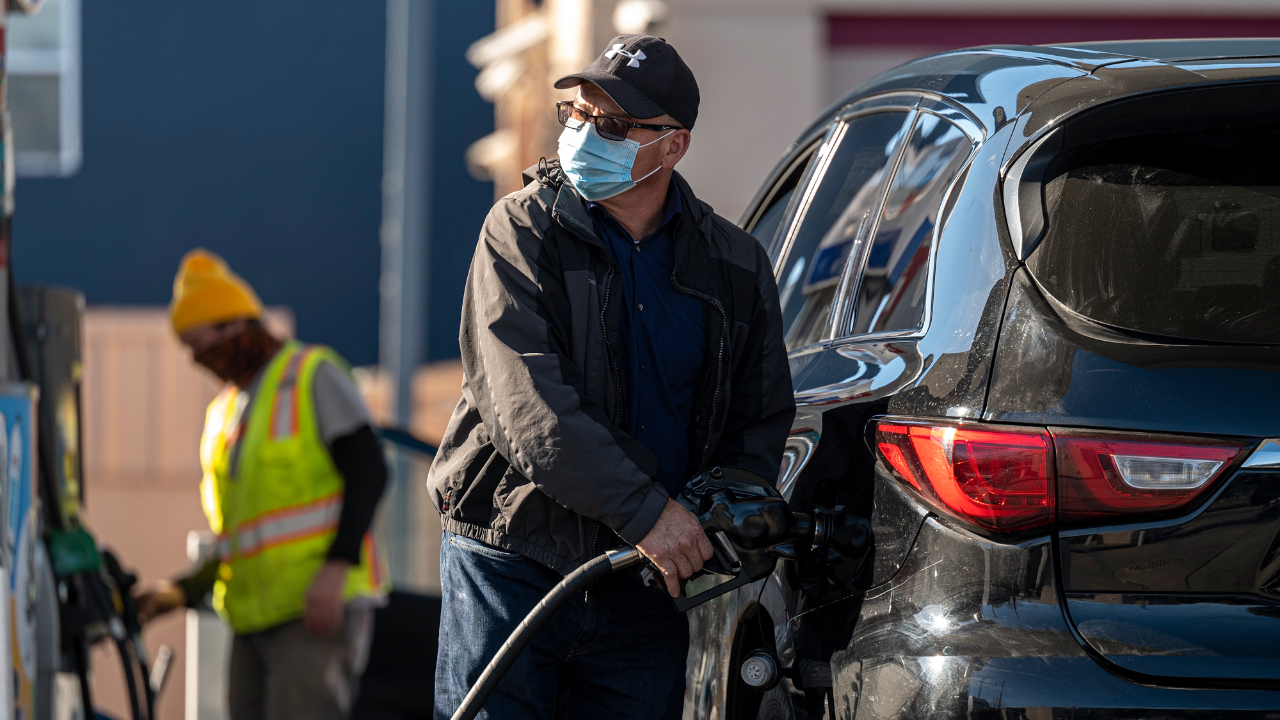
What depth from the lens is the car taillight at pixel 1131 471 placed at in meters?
2.07

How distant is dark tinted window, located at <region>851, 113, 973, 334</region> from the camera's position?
2484 mm

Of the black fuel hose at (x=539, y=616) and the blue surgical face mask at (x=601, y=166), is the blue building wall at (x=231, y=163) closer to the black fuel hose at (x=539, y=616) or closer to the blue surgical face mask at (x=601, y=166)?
the blue surgical face mask at (x=601, y=166)

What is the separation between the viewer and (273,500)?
511 centimetres

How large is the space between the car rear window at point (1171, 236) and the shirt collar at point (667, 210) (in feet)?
2.44

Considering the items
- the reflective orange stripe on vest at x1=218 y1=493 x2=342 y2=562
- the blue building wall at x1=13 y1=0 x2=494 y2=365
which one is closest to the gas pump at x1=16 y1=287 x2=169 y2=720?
the reflective orange stripe on vest at x1=218 y1=493 x2=342 y2=562

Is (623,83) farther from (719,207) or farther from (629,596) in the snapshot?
(719,207)

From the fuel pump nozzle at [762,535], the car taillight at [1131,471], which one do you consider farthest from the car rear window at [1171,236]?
the fuel pump nozzle at [762,535]

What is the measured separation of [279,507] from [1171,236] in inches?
142

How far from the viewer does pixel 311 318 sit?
20.9 m

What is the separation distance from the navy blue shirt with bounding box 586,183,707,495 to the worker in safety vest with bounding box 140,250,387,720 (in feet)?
8.74

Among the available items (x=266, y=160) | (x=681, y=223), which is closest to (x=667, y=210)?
(x=681, y=223)

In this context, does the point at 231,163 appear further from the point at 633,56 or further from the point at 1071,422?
the point at 1071,422

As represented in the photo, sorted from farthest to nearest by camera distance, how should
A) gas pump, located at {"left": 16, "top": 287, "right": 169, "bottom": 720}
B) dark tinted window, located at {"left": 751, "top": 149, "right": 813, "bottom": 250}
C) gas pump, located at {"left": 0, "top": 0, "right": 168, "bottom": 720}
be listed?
gas pump, located at {"left": 16, "top": 287, "right": 169, "bottom": 720}, gas pump, located at {"left": 0, "top": 0, "right": 168, "bottom": 720}, dark tinted window, located at {"left": 751, "top": 149, "right": 813, "bottom": 250}

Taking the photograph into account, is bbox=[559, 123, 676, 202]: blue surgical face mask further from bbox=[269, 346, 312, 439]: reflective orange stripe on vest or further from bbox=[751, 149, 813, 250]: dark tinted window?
bbox=[269, 346, 312, 439]: reflective orange stripe on vest
